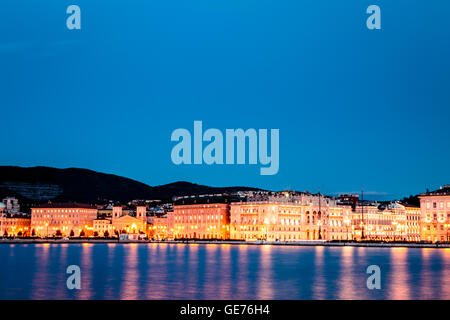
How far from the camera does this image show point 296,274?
5084cm

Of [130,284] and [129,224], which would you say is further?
[129,224]

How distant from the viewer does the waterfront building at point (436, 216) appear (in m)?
115

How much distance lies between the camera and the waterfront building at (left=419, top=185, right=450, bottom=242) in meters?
115

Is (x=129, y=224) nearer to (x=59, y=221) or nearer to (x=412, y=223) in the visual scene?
(x=59, y=221)

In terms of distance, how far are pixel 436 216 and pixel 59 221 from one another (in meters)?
103

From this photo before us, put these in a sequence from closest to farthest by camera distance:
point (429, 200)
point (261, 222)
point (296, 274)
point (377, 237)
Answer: point (296, 274) → point (429, 200) → point (261, 222) → point (377, 237)

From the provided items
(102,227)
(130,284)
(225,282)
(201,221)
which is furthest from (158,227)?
(130,284)

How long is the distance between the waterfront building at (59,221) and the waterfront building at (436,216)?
96066 mm

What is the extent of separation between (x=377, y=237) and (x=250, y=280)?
119m

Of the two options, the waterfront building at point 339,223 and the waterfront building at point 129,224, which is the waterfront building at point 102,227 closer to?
the waterfront building at point 129,224

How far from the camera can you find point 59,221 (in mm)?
183500

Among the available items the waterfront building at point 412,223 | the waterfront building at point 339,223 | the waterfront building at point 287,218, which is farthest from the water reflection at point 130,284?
the waterfront building at point 412,223
